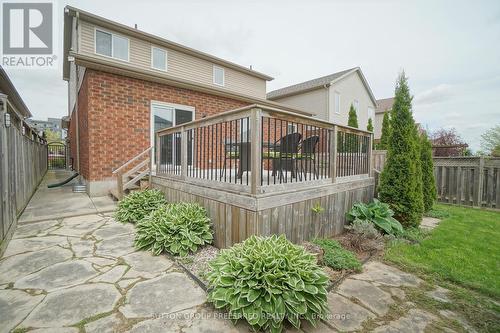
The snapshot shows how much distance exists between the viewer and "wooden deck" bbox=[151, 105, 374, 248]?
2875 mm

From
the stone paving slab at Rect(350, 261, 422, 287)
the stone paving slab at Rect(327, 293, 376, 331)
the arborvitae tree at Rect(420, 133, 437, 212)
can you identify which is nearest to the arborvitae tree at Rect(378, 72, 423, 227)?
the arborvitae tree at Rect(420, 133, 437, 212)

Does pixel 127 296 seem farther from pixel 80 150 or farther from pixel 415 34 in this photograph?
pixel 415 34

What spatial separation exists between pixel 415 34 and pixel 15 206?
10.7 m

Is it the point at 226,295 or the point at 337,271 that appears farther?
the point at 337,271

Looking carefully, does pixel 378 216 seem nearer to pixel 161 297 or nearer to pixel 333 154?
pixel 333 154

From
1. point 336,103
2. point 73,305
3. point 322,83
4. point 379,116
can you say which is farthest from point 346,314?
point 379,116

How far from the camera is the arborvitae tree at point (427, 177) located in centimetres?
583

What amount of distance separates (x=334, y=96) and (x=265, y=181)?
1424cm

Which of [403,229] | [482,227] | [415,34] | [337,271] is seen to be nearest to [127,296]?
[337,271]

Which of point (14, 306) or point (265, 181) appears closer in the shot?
point (14, 306)

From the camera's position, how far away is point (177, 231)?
3.35 meters

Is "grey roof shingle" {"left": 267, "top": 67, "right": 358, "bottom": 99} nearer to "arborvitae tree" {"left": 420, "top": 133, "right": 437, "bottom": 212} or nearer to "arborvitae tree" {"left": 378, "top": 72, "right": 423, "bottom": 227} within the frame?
"arborvitae tree" {"left": 420, "top": 133, "right": 437, "bottom": 212}

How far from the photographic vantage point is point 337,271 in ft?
9.32

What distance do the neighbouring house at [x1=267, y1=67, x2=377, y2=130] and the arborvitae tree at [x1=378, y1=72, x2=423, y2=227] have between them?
11.0m
